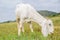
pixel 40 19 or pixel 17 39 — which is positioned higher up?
pixel 17 39

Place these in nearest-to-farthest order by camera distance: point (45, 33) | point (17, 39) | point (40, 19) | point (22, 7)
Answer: point (17, 39) → point (45, 33) → point (40, 19) → point (22, 7)

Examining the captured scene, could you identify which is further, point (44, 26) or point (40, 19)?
point (40, 19)

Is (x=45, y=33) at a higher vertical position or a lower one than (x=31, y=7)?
lower

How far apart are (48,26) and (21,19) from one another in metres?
2.05

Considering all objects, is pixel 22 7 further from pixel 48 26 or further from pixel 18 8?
pixel 48 26

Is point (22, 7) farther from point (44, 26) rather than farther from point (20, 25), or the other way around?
point (44, 26)

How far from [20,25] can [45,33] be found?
2.20 m

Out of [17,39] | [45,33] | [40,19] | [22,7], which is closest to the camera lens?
[17,39]

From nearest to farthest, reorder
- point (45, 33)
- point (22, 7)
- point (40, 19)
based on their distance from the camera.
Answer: point (45, 33) < point (40, 19) < point (22, 7)

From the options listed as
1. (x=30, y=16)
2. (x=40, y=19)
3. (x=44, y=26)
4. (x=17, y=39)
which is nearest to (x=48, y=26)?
(x=44, y=26)

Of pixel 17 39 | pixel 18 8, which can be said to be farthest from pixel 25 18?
pixel 17 39

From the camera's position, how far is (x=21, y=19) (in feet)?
42.3

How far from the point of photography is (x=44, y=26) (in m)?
11.5

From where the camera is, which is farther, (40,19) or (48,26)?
(40,19)
